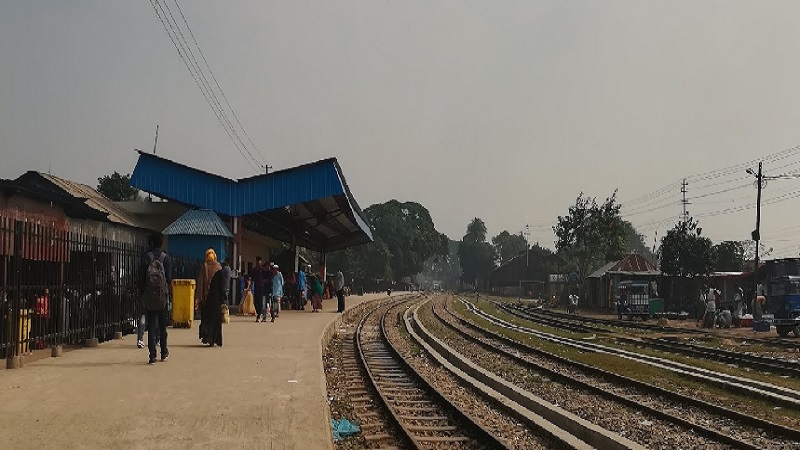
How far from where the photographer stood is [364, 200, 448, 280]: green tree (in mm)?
113125

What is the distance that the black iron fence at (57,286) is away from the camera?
9.75 metres

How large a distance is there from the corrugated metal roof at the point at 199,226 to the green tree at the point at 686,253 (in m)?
26.2

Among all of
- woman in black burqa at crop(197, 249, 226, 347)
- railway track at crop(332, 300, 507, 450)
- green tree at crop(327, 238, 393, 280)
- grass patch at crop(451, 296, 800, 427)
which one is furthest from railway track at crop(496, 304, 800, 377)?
green tree at crop(327, 238, 393, 280)

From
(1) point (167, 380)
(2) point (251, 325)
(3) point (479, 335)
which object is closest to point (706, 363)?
(3) point (479, 335)

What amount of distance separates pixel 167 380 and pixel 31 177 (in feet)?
74.4

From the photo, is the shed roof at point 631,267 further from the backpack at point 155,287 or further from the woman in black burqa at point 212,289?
the backpack at point 155,287

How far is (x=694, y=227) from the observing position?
4347cm

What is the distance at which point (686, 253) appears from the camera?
41562 mm

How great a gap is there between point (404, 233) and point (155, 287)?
104 meters

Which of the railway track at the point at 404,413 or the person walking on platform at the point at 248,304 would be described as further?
the person walking on platform at the point at 248,304

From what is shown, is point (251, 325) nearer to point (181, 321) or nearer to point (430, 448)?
point (181, 321)

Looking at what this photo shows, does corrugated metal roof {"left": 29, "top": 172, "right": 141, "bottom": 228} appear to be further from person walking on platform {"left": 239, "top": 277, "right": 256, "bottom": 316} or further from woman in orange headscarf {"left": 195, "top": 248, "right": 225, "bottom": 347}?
woman in orange headscarf {"left": 195, "top": 248, "right": 225, "bottom": 347}

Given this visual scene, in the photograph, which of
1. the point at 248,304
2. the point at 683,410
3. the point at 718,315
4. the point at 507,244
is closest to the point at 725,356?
the point at 683,410

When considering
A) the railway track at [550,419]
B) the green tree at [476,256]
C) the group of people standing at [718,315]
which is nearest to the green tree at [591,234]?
the group of people standing at [718,315]
